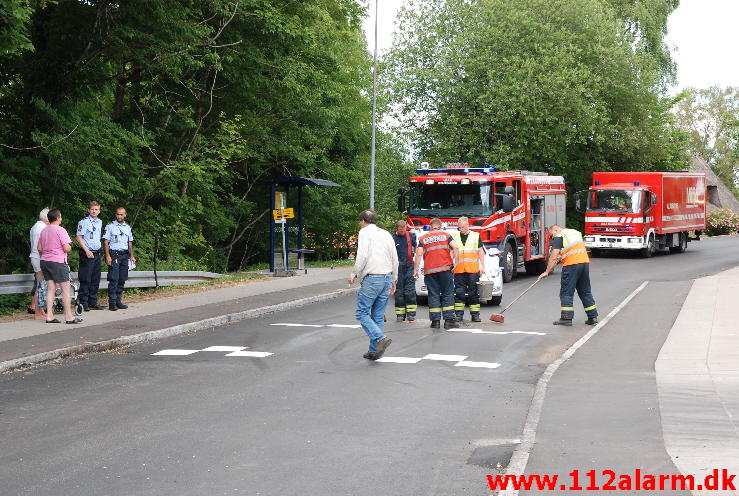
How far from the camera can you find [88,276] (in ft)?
53.7

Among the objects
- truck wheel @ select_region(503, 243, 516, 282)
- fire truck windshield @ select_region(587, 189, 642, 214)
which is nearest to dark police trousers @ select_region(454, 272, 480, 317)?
truck wheel @ select_region(503, 243, 516, 282)

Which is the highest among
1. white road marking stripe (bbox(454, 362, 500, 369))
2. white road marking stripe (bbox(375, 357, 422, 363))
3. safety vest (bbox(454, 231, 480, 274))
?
safety vest (bbox(454, 231, 480, 274))

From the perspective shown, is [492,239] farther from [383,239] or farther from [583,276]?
[383,239]

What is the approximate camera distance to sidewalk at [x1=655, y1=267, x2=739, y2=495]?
667 cm

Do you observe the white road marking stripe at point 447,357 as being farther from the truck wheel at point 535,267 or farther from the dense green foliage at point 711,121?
the dense green foliage at point 711,121

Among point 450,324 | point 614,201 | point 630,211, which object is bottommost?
point 450,324

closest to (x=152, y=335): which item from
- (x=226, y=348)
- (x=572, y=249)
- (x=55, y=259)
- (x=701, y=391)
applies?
(x=226, y=348)

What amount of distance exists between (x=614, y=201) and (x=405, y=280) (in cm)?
2137

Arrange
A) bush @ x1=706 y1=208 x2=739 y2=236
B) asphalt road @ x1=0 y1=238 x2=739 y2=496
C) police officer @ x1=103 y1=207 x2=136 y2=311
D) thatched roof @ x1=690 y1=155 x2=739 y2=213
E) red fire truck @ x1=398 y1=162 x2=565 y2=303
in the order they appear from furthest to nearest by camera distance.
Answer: thatched roof @ x1=690 y1=155 x2=739 y2=213 < bush @ x1=706 y1=208 x2=739 y2=236 < red fire truck @ x1=398 y1=162 x2=565 y2=303 < police officer @ x1=103 y1=207 x2=136 y2=311 < asphalt road @ x1=0 y1=238 x2=739 y2=496

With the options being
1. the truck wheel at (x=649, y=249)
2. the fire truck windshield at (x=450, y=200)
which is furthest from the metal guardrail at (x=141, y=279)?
the truck wheel at (x=649, y=249)

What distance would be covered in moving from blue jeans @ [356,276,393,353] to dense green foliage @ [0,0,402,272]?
19.8 feet

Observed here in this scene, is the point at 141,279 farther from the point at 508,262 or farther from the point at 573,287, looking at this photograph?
the point at 573,287

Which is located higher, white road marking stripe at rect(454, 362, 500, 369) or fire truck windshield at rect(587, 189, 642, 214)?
fire truck windshield at rect(587, 189, 642, 214)

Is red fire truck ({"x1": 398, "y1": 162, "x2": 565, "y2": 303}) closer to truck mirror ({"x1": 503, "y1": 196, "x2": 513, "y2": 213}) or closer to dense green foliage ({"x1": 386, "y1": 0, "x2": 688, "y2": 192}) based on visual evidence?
truck mirror ({"x1": 503, "y1": 196, "x2": 513, "y2": 213})
